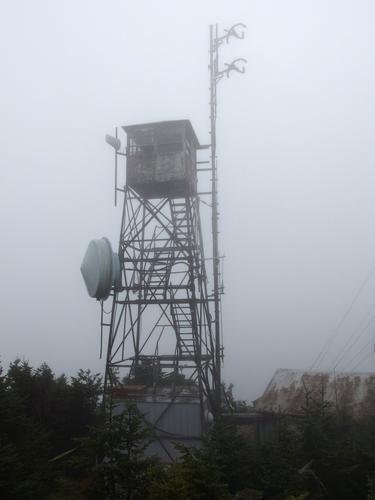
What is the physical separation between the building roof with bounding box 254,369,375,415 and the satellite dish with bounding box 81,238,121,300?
7492 millimetres

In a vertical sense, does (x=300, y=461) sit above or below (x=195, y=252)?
below

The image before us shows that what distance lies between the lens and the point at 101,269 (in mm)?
15344

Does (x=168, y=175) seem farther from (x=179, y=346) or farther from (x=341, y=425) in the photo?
(x=341, y=425)

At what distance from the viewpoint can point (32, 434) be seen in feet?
47.3

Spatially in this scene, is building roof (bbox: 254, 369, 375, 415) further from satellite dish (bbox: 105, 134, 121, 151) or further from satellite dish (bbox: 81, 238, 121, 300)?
satellite dish (bbox: 105, 134, 121, 151)

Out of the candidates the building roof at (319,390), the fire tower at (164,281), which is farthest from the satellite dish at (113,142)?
the building roof at (319,390)

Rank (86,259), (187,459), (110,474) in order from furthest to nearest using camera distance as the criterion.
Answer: (86,259) < (110,474) < (187,459)

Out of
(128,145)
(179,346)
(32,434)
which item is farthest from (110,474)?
(128,145)

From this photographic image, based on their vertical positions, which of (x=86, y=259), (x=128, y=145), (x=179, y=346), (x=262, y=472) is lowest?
(x=262, y=472)

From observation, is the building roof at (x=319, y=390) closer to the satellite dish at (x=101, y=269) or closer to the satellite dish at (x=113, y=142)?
the satellite dish at (x=101, y=269)

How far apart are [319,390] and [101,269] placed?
29.8 feet

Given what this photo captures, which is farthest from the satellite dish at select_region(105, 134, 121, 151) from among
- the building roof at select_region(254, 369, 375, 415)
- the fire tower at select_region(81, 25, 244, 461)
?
the building roof at select_region(254, 369, 375, 415)

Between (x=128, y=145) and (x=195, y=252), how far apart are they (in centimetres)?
488

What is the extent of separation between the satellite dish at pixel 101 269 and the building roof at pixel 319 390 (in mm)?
7492
